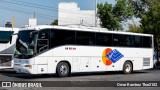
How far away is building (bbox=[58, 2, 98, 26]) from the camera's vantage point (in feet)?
215

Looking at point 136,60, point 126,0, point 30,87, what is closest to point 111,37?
point 136,60

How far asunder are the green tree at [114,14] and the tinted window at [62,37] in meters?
19.2

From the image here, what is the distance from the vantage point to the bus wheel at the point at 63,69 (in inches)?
822

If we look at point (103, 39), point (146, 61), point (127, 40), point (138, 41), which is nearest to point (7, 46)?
point (103, 39)

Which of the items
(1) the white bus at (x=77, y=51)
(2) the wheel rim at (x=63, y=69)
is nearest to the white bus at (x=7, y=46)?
(1) the white bus at (x=77, y=51)

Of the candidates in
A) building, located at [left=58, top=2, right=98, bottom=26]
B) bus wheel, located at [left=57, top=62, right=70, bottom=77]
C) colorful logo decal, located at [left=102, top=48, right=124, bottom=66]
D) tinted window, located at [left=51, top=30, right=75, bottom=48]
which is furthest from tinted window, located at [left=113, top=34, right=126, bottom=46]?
building, located at [left=58, top=2, right=98, bottom=26]

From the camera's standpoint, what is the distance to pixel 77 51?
22.0 m

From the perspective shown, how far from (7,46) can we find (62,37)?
6.14 m

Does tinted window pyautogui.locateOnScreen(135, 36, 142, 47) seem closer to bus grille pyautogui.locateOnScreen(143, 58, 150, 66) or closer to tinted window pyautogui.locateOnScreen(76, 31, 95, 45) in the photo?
bus grille pyautogui.locateOnScreen(143, 58, 150, 66)

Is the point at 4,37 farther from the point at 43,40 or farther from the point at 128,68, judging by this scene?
the point at 128,68

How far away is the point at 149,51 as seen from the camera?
27031mm

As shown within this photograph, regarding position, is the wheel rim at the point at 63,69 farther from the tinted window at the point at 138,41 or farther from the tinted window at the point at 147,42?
the tinted window at the point at 147,42

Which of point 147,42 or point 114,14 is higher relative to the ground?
point 114,14

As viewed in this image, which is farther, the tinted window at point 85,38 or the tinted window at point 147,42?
the tinted window at point 147,42
